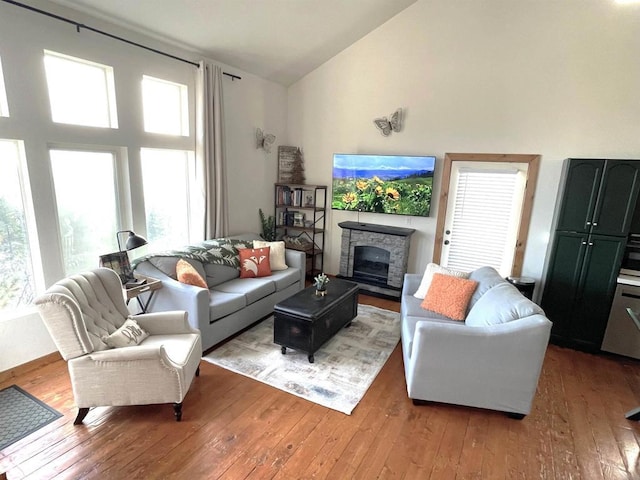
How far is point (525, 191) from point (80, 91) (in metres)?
4.96

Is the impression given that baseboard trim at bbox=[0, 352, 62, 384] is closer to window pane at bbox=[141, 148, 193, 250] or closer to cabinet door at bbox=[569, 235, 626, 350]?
window pane at bbox=[141, 148, 193, 250]

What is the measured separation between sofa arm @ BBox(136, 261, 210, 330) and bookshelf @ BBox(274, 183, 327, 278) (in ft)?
7.59

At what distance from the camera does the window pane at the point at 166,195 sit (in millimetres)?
3887

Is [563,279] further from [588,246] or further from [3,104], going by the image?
[3,104]

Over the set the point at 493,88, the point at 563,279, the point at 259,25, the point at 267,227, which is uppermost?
the point at 259,25

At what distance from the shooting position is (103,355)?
7.35 ft

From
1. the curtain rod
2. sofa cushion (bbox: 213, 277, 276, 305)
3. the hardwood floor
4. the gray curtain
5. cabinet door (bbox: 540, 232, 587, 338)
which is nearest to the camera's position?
the hardwood floor

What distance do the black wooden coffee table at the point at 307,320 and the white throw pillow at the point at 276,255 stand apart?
3.27 ft

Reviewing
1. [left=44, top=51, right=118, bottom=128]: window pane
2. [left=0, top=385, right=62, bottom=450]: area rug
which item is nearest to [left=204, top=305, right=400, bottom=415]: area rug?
[left=0, top=385, right=62, bottom=450]: area rug

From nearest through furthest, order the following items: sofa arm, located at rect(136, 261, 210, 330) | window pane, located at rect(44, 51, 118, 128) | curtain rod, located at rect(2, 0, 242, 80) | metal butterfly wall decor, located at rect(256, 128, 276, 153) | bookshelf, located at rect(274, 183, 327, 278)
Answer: curtain rod, located at rect(2, 0, 242, 80) < window pane, located at rect(44, 51, 118, 128) < sofa arm, located at rect(136, 261, 210, 330) < metal butterfly wall decor, located at rect(256, 128, 276, 153) < bookshelf, located at rect(274, 183, 327, 278)

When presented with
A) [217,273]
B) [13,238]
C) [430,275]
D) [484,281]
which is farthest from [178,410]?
[484,281]

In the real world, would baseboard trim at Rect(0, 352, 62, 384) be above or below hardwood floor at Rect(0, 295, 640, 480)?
above

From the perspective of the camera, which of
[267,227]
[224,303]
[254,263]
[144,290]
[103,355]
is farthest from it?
[267,227]

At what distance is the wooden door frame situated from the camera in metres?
4.11
